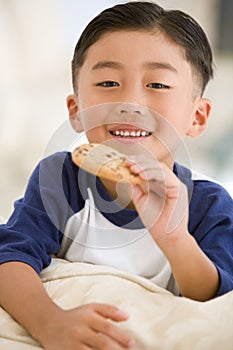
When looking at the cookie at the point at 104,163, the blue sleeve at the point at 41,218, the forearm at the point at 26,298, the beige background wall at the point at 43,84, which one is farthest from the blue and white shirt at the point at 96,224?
the beige background wall at the point at 43,84

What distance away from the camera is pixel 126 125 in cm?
112

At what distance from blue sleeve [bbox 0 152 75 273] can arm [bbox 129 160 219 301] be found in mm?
208

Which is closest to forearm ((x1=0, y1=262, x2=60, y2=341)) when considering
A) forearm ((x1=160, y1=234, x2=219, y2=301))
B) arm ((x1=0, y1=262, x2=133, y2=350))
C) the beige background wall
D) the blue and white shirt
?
arm ((x1=0, y1=262, x2=133, y2=350))

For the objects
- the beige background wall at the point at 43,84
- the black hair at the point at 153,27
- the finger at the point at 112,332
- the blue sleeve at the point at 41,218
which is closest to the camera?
the finger at the point at 112,332

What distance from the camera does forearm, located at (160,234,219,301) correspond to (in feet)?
3.25

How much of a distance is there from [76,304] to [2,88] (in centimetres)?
119

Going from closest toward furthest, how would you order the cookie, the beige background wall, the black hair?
the cookie < the black hair < the beige background wall

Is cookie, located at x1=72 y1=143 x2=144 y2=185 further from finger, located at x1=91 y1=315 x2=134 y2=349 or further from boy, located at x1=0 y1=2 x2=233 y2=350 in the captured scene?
finger, located at x1=91 y1=315 x2=134 y2=349

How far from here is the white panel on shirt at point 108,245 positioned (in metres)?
1.16

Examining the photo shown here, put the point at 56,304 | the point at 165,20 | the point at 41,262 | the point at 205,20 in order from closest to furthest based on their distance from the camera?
the point at 56,304 < the point at 41,262 < the point at 165,20 < the point at 205,20

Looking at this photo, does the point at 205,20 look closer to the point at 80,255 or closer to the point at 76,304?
the point at 80,255

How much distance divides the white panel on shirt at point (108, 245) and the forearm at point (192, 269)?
0.13 m

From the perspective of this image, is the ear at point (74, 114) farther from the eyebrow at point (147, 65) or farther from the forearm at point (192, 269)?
the forearm at point (192, 269)

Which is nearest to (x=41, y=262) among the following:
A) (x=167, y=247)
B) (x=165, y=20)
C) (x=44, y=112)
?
(x=167, y=247)
